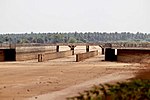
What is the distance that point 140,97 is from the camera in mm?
16109

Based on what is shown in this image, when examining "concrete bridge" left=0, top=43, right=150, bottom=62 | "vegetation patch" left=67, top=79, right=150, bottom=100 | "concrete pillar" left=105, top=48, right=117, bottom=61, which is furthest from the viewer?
"concrete pillar" left=105, top=48, right=117, bottom=61

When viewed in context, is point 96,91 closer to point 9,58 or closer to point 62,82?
point 62,82

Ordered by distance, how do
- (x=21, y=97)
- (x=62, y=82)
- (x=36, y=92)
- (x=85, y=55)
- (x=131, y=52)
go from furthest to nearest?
1. (x=85, y=55)
2. (x=131, y=52)
3. (x=62, y=82)
4. (x=36, y=92)
5. (x=21, y=97)

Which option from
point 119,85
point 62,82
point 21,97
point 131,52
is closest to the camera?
point 119,85

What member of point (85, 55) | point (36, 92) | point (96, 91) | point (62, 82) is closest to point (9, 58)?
point (85, 55)

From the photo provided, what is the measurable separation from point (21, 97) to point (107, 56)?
49.9 m

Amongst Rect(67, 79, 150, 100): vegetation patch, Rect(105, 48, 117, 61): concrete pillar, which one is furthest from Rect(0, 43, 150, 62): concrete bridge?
Rect(67, 79, 150, 100): vegetation patch

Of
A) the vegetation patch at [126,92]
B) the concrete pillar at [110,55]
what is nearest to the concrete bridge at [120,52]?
the concrete pillar at [110,55]

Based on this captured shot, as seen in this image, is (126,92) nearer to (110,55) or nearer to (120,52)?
(120,52)

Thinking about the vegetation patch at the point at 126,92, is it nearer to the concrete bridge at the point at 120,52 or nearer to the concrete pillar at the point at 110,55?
the concrete bridge at the point at 120,52

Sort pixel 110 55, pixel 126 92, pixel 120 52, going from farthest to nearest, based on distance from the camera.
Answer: pixel 110 55, pixel 120 52, pixel 126 92

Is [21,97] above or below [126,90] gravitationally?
below

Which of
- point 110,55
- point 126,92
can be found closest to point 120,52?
point 110,55

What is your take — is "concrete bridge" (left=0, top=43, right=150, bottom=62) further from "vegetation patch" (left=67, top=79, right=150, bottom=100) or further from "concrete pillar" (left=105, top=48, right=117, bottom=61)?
"vegetation patch" (left=67, top=79, right=150, bottom=100)
